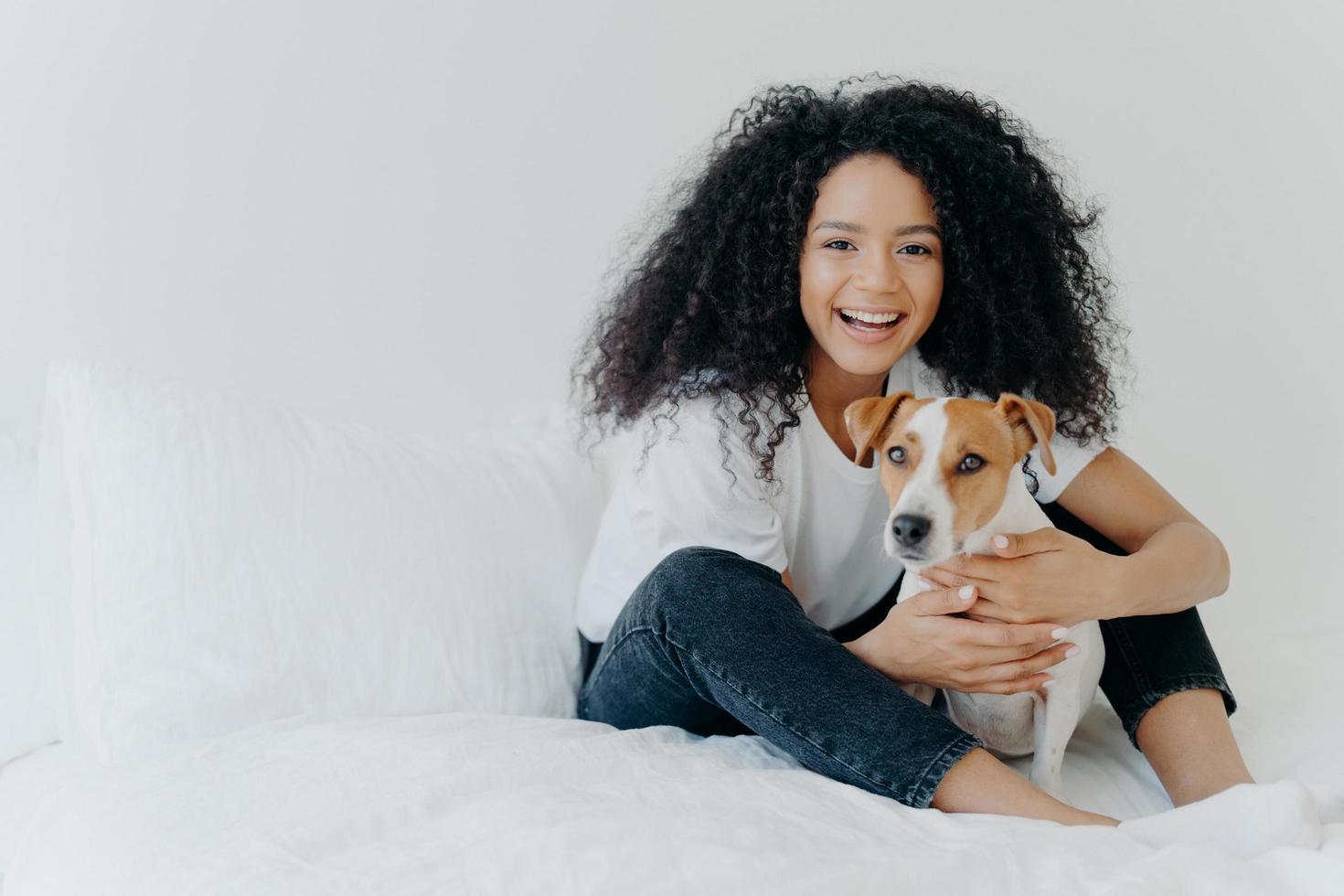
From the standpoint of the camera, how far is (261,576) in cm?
178

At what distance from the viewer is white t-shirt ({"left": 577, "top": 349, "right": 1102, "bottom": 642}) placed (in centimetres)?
177

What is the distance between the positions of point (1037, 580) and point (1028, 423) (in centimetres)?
21

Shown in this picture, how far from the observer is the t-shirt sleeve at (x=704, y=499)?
5.73ft

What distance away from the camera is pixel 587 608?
6.46ft

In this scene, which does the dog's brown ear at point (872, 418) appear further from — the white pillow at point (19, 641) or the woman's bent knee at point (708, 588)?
the white pillow at point (19, 641)

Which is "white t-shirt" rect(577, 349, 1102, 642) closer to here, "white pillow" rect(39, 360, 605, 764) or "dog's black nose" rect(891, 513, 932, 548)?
"white pillow" rect(39, 360, 605, 764)

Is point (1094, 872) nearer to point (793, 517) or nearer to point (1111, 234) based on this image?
point (793, 517)

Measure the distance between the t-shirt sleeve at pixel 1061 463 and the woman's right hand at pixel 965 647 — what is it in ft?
1.01

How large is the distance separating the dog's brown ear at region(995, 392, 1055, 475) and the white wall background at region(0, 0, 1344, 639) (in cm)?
113

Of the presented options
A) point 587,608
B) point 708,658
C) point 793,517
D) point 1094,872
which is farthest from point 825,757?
point 587,608

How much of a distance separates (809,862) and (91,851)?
778 millimetres

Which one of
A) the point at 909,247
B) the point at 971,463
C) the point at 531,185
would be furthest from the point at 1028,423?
the point at 531,185

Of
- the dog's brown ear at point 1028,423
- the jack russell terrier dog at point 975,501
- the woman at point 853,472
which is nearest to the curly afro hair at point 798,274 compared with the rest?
the woman at point 853,472

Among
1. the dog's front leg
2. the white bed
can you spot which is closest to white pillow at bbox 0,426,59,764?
the white bed
